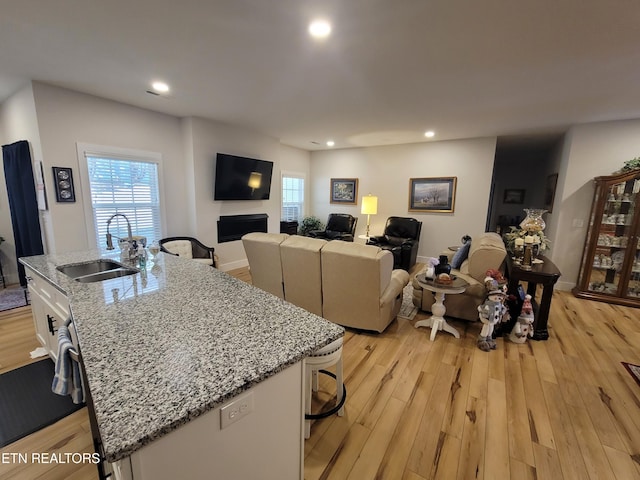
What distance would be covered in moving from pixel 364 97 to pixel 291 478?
350 cm

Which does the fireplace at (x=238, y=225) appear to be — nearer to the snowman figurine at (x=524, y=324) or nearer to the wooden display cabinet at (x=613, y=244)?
the snowman figurine at (x=524, y=324)

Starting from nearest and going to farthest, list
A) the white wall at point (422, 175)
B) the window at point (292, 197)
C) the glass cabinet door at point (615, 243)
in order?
the glass cabinet door at point (615, 243), the white wall at point (422, 175), the window at point (292, 197)

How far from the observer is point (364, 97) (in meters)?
3.27

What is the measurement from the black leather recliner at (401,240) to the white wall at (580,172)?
219 cm

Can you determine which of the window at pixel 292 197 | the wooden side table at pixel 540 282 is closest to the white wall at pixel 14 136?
the window at pixel 292 197

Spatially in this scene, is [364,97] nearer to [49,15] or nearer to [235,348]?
[49,15]

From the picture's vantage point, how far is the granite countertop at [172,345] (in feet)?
2.45

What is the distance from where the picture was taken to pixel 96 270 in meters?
2.35

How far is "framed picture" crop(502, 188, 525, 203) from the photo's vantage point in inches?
295

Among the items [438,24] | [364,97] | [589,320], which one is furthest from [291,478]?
[589,320]

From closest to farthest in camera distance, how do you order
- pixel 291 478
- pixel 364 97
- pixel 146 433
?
pixel 146 433 → pixel 291 478 → pixel 364 97

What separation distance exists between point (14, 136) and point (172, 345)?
4.68m

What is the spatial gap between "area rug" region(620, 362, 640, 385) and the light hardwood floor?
0.17 feet

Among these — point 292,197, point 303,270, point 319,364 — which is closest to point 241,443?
point 319,364
